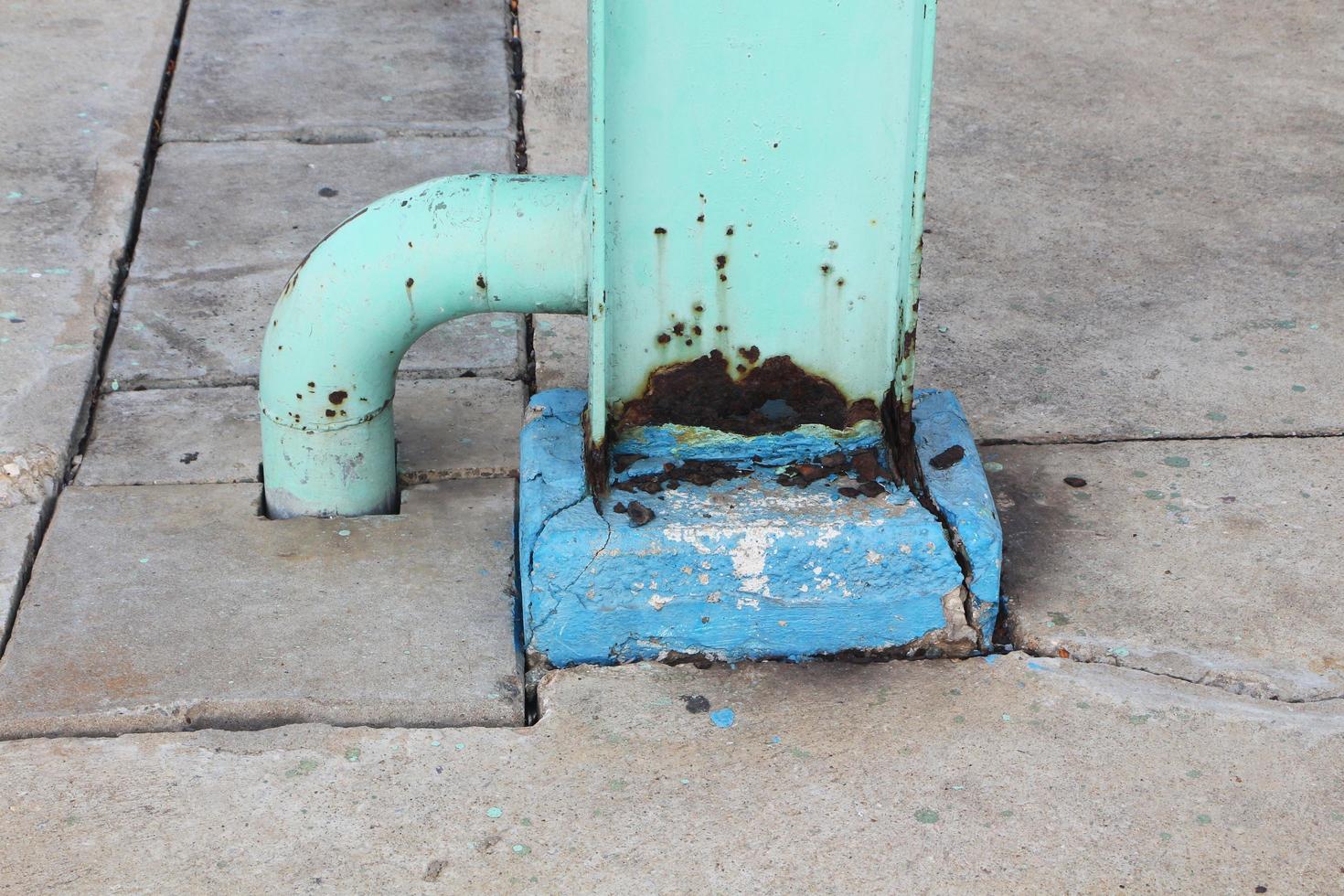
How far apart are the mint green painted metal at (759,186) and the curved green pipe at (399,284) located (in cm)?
10

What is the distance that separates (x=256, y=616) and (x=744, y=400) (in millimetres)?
773

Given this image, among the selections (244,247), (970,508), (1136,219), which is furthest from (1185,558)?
(244,247)

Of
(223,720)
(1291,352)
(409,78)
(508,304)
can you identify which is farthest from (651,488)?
(409,78)

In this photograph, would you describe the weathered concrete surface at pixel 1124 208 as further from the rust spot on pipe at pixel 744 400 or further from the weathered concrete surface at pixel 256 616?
the weathered concrete surface at pixel 256 616

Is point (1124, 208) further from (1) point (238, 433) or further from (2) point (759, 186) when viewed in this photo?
(1) point (238, 433)

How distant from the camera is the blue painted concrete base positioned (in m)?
2.01

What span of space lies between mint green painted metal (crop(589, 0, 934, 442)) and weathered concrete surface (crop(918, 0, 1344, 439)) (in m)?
0.63

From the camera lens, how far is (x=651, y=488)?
2123mm

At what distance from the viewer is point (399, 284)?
6.84 feet

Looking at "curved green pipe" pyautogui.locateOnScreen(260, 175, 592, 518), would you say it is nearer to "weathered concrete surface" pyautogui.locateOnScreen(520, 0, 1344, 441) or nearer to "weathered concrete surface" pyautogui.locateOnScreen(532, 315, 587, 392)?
"weathered concrete surface" pyautogui.locateOnScreen(532, 315, 587, 392)

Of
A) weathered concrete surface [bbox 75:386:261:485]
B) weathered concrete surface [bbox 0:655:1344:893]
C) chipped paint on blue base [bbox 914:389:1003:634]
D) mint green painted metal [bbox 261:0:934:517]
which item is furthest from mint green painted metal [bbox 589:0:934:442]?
weathered concrete surface [bbox 75:386:261:485]

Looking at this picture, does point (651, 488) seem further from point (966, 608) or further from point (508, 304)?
point (966, 608)

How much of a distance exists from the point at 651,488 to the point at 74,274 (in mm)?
1505

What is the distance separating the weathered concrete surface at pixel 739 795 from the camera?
5.68 feet
